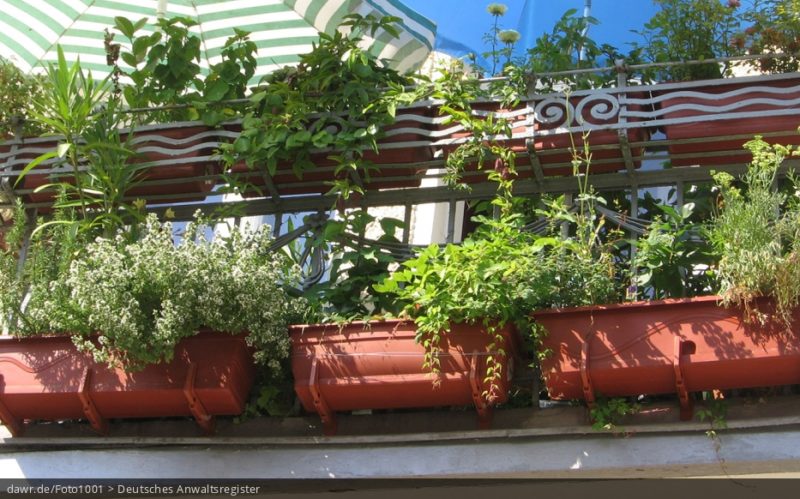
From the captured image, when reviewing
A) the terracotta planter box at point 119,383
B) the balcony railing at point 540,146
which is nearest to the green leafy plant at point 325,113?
the balcony railing at point 540,146

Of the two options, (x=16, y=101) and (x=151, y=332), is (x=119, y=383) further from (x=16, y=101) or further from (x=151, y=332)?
(x=16, y=101)

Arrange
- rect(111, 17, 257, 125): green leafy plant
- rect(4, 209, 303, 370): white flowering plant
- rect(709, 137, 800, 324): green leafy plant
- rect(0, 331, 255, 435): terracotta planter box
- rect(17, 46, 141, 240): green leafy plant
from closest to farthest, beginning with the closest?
rect(709, 137, 800, 324): green leafy plant → rect(4, 209, 303, 370): white flowering plant → rect(0, 331, 255, 435): terracotta planter box → rect(17, 46, 141, 240): green leafy plant → rect(111, 17, 257, 125): green leafy plant

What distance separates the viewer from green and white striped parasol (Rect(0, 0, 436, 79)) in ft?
24.7

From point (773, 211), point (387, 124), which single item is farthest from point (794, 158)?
point (387, 124)

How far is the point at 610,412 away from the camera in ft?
17.7

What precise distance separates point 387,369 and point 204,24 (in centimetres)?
308

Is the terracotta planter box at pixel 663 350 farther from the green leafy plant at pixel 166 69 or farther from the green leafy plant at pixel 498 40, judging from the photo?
the green leafy plant at pixel 166 69

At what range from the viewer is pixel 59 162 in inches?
269

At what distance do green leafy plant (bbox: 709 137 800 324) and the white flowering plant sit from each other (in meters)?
1.95

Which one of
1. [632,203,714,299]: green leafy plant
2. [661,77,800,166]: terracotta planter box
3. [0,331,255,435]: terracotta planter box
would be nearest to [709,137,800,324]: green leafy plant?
[632,203,714,299]: green leafy plant

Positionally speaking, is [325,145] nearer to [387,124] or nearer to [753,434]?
[387,124]

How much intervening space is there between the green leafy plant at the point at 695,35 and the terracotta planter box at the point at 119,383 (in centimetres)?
273

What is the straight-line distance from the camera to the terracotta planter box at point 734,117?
6.11 meters

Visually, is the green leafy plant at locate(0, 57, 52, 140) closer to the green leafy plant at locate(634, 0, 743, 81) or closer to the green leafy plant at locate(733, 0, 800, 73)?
the green leafy plant at locate(634, 0, 743, 81)
